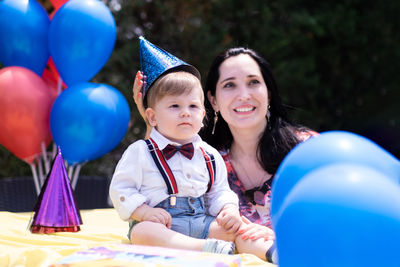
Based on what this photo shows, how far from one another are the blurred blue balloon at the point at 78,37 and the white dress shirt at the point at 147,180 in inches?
63.4

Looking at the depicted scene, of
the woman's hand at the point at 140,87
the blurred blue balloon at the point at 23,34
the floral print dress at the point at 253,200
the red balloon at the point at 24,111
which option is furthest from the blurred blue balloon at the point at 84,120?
the floral print dress at the point at 253,200

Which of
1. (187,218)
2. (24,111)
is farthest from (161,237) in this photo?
(24,111)

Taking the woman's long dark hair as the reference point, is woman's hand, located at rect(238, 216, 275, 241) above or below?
below

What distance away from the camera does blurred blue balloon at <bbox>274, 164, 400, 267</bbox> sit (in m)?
0.98

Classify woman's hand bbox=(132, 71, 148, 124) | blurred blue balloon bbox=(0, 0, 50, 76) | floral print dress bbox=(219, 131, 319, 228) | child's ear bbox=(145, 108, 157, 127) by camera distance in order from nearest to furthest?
child's ear bbox=(145, 108, 157, 127), woman's hand bbox=(132, 71, 148, 124), floral print dress bbox=(219, 131, 319, 228), blurred blue balloon bbox=(0, 0, 50, 76)

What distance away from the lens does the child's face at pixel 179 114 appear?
191cm

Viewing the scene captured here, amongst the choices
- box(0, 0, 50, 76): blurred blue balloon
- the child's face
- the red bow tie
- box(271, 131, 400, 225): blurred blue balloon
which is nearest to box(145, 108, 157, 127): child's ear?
the child's face

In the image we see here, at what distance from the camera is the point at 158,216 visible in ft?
5.81

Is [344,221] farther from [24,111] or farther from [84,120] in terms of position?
[24,111]

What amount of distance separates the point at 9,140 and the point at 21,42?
2.25ft

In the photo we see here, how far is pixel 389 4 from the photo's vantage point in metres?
6.20

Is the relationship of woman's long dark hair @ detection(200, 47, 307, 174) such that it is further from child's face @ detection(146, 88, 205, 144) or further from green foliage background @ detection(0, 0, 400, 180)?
green foliage background @ detection(0, 0, 400, 180)

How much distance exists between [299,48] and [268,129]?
365 centimetres

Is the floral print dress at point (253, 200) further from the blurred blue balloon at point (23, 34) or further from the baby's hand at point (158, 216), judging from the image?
the blurred blue balloon at point (23, 34)
